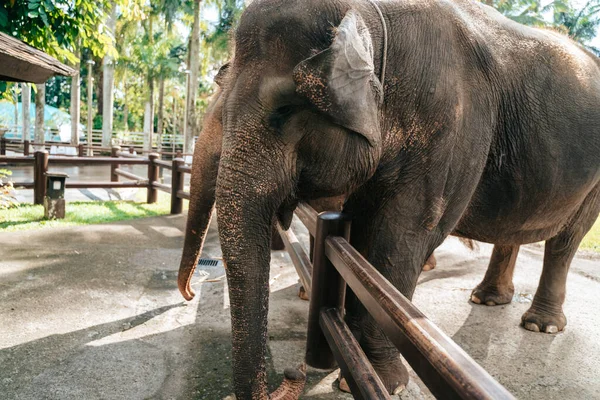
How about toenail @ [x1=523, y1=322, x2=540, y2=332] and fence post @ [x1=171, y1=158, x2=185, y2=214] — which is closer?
toenail @ [x1=523, y1=322, x2=540, y2=332]

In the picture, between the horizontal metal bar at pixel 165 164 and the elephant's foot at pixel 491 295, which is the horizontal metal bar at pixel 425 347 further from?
the horizontal metal bar at pixel 165 164

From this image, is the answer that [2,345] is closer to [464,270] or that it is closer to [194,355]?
[194,355]

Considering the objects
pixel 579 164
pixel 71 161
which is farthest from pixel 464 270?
pixel 71 161

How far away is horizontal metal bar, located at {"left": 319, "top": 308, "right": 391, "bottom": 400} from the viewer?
1.78m

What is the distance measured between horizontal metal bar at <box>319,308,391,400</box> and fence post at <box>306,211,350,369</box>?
0.09 metres

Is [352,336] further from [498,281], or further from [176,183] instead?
[176,183]

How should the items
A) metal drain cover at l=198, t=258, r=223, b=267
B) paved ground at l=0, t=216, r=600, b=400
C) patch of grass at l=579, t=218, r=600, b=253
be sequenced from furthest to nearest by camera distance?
patch of grass at l=579, t=218, r=600, b=253
metal drain cover at l=198, t=258, r=223, b=267
paved ground at l=0, t=216, r=600, b=400

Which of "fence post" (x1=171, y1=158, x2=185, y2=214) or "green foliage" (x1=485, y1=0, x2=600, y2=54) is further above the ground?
"green foliage" (x1=485, y1=0, x2=600, y2=54)

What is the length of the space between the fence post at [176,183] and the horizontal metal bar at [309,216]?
17.7 ft

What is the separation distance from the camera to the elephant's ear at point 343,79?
1.94m

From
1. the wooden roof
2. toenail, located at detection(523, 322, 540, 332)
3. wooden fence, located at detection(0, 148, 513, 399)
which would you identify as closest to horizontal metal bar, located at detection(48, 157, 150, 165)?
the wooden roof

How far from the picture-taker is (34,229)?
22.4 ft

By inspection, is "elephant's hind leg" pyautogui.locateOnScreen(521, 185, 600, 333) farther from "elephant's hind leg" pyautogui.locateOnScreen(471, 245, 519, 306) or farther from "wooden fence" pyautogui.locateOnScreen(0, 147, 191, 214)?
"wooden fence" pyautogui.locateOnScreen(0, 147, 191, 214)

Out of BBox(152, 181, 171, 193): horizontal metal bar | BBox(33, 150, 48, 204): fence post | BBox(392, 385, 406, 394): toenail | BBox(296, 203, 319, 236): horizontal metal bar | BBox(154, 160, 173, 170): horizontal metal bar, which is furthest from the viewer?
BBox(152, 181, 171, 193): horizontal metal bar
